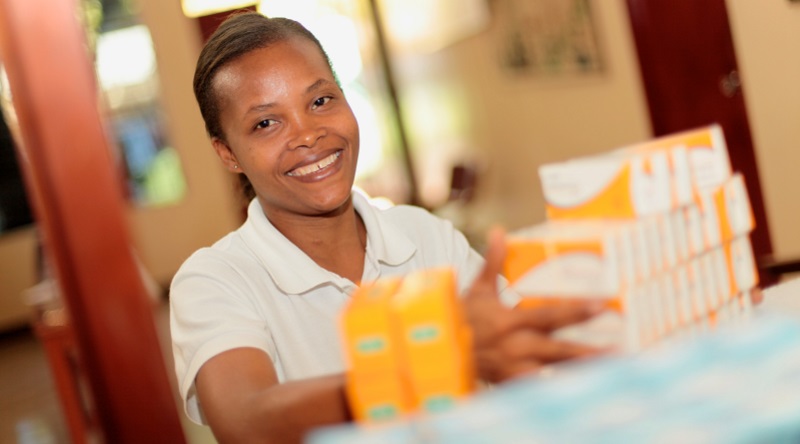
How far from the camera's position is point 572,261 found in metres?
0.98

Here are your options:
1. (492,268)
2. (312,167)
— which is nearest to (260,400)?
(492,268)

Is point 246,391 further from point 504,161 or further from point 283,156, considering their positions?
point 504,161

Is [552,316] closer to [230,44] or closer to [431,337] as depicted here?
[431,337]

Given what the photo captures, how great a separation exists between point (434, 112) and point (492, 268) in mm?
6757

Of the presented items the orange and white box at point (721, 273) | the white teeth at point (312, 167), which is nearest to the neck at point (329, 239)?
the white teeth at point (312, 167)

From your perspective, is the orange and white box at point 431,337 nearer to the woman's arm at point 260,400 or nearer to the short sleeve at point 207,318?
the woman's arm at point 260,400

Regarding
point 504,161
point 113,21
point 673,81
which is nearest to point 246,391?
point 673,81

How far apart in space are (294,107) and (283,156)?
0.07 metres

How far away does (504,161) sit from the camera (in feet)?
21.8

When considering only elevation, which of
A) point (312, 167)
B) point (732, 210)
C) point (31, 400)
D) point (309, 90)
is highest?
point (309, 90)

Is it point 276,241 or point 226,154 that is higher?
point 226,154

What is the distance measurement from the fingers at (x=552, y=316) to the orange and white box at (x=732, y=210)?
0.97 feet

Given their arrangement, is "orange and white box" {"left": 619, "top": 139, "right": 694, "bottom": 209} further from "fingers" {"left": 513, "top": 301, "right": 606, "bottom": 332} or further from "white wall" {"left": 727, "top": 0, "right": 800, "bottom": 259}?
"white wall" {"left": 727, "top": 0, "right": 800, "bottom": 259}

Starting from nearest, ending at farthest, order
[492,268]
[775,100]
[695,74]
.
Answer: [492,268] < [695,74] < [775,100]
